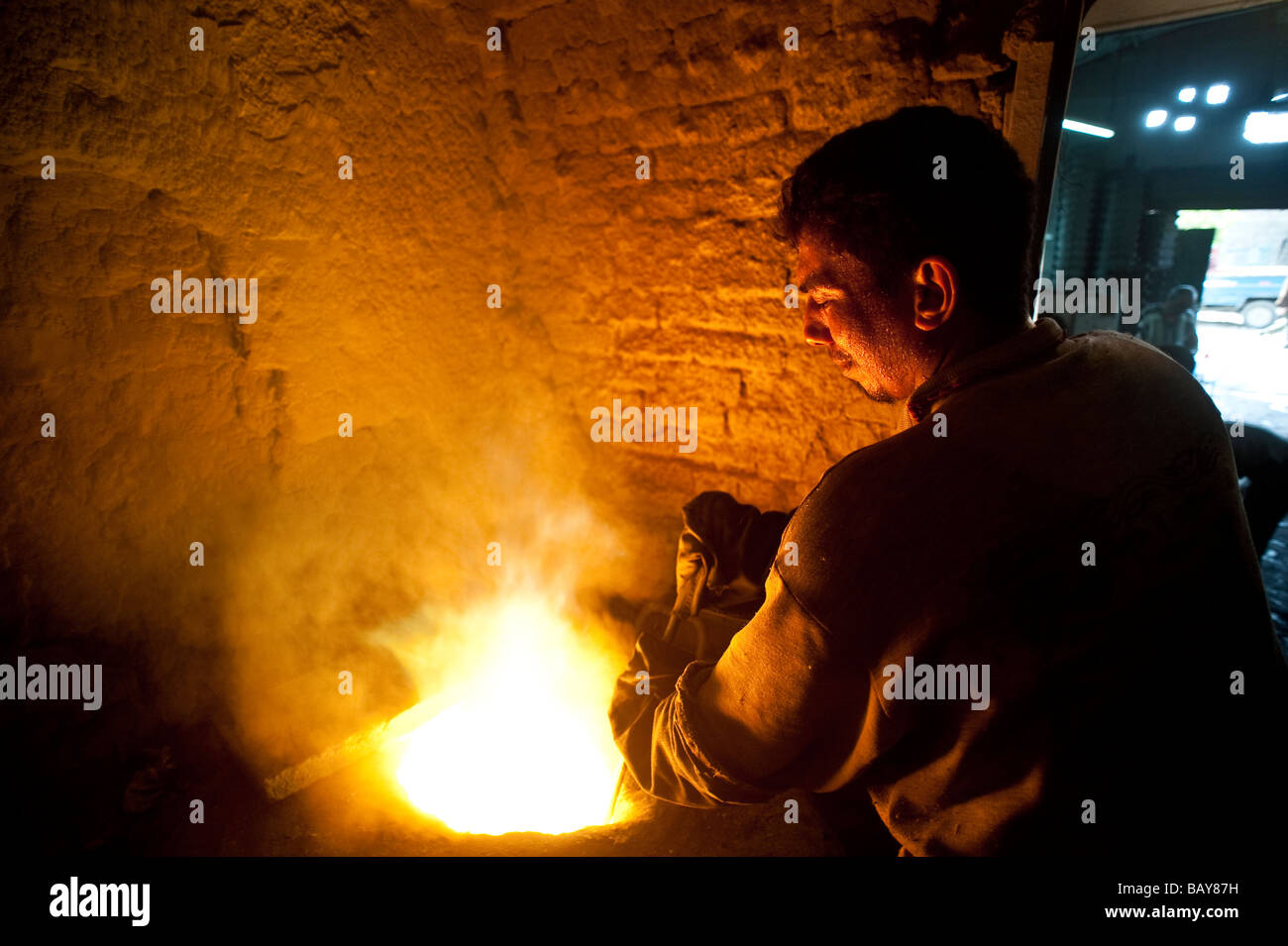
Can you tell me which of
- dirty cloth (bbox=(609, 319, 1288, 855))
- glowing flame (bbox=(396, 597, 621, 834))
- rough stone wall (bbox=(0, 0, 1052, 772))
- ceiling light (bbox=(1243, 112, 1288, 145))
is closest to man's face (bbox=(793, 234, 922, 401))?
dirty cloth (bbox=(609, 319, 1288, 855))

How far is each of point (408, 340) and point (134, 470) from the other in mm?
1249

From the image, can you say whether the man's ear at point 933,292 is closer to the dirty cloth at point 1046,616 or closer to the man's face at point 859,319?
the man's face at point 859,319

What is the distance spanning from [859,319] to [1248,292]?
25.9 metres

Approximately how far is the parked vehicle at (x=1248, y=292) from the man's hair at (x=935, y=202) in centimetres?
2342

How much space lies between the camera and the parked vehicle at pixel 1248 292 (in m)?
18.6

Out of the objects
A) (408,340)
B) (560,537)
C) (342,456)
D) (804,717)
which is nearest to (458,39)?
(408,340)

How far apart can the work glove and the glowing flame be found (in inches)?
41.1

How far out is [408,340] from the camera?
307 cm

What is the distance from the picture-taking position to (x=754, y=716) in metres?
1.29

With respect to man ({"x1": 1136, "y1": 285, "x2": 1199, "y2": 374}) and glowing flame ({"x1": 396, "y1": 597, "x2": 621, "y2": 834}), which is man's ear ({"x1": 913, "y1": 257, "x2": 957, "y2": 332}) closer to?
glowing flame ({"x1": 396, "y1": 597, "x2": 621, "y2": 834})

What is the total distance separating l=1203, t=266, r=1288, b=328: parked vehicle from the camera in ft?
61.1

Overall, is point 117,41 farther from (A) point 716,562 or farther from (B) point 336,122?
(A) point 716,562

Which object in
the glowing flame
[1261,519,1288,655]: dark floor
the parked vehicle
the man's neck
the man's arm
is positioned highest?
the parked vehicle

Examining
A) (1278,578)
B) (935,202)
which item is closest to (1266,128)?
(1278,578)
